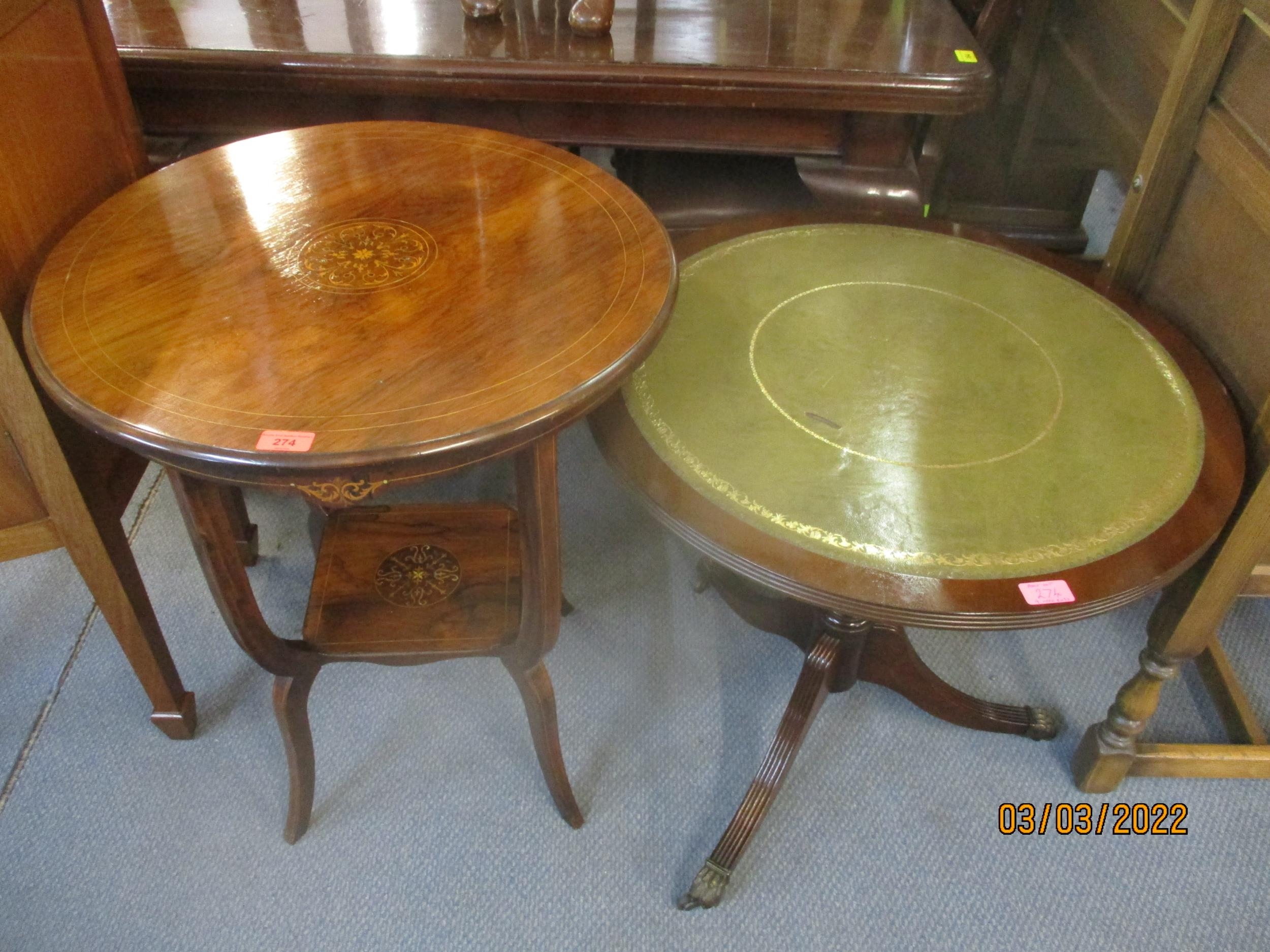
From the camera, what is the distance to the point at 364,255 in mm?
1102

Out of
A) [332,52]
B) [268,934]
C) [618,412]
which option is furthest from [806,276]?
[268,934]

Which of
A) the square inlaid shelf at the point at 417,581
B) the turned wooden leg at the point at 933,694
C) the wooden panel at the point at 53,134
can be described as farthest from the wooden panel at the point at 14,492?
the turned wooden leg at the point at 933,694

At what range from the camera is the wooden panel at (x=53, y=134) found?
1071 mm

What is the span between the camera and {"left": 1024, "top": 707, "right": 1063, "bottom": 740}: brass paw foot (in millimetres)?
1477

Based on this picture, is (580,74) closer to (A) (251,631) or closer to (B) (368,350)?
(B) (368,350)

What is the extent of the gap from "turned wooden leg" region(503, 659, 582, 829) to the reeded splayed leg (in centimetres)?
20

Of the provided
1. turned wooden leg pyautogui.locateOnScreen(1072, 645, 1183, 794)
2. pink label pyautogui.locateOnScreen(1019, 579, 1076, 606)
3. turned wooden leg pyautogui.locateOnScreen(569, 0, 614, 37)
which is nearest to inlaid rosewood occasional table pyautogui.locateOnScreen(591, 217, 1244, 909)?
pink label pyautogui.locateOnScreen(1019, 579, 1076, 606)

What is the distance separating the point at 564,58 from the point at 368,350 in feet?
2.63

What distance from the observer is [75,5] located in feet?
4.01

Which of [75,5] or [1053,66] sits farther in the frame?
[1053,66]

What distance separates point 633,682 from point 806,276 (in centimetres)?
71

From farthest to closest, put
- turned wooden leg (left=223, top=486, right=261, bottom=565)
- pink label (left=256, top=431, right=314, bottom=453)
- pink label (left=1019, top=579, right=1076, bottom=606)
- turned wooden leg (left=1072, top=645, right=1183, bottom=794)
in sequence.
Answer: turned wooden leg (left=223, top=486, right=261, bottom=565) → turned wooden leg (left=1072, top=645, right=1183, bottom=794) → pink label (left=1019, top=579, right=1076, bottom=606) → pink label (left=256, top=431, right=314, bottom=453)

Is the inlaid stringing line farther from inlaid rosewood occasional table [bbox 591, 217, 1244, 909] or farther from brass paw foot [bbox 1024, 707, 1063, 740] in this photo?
brass paw foot [bbox 1024, 707, 1063, 740]

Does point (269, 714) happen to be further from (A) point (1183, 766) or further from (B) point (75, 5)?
(A) point (1183, 766)
